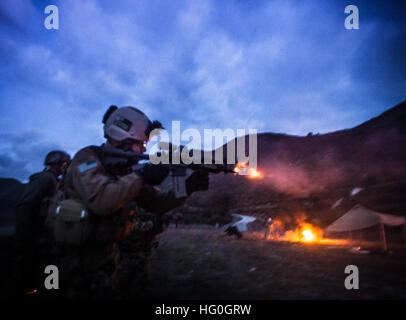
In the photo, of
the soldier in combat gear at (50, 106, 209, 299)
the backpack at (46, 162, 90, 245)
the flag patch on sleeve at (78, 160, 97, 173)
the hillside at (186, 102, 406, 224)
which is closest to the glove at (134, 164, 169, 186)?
the soldier in combat gear at (50, 106, 209, 299)

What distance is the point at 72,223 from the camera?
Result: 209cm

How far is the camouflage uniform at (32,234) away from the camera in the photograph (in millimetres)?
3453

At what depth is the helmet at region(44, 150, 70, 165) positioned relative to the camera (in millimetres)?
4090

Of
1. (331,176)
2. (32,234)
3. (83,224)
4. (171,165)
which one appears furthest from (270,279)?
(331,176)

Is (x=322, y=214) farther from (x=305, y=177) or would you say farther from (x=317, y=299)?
(x=317, y=299)

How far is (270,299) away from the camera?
3369mm

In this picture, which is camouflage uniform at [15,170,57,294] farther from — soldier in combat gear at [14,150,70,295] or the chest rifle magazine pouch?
the chest rifle magazine pouch

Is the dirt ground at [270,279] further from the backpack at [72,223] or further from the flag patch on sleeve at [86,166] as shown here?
the flag patch on sleeve at [86,166]

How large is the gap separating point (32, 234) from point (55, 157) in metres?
1.51

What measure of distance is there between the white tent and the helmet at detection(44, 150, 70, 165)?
11.4 meters

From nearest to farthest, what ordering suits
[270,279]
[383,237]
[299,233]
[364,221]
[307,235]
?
[270,279] < [383,237] < [364,221] < [307,235] < [299,233]

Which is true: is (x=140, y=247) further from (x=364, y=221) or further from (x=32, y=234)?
(x=364, y=221)

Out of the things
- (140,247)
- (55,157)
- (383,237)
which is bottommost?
(383,237)
